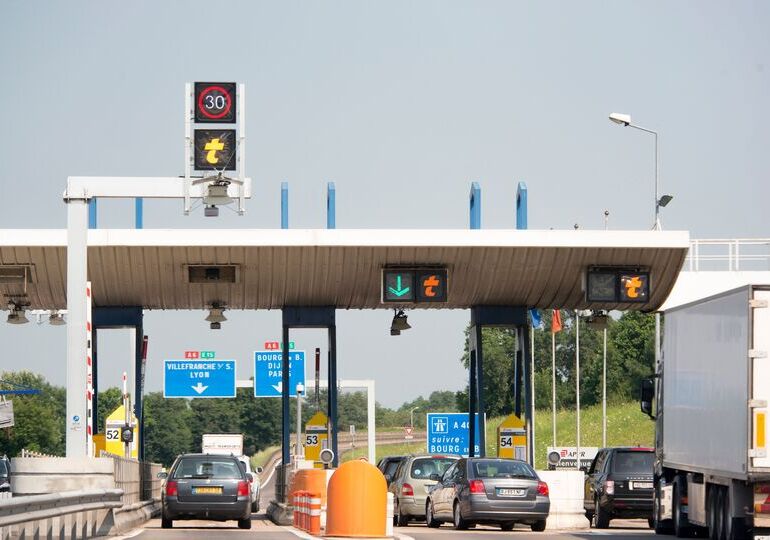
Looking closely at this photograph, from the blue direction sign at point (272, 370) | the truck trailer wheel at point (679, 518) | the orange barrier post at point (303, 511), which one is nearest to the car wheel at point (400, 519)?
the orange barrier post at point (303, 511)

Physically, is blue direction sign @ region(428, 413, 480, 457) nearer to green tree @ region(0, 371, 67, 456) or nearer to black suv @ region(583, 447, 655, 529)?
black suv @ region(583, 447, 655, 529)

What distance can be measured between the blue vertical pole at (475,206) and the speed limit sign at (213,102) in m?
12.2

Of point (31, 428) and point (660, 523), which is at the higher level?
point (660, 523)

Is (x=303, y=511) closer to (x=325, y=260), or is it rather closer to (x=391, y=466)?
(x=325, y=260)

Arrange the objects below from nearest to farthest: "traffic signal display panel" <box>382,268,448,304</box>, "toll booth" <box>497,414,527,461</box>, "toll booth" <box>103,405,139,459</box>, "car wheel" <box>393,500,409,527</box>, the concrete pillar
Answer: the concrete pillar
"car wheel" <box>393,500,409,527</box>
"traffic signal display panel" <box>382,268,448,304</box>
"toll booth" <box>497,414,527,461</box>
"toll booth" <box>103,405,139,459</box>

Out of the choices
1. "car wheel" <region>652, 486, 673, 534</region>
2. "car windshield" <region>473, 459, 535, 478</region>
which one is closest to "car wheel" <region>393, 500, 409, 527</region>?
"car windshield" <region>473, 459, 535, 478</region>

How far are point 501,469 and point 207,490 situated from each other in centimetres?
579

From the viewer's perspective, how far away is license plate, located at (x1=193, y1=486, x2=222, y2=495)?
30281 mm

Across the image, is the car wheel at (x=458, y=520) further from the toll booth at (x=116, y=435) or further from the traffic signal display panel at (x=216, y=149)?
the toll booth at (x=116, y=435)

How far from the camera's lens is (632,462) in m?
31.0

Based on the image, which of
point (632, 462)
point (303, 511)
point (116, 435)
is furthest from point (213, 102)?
point (116, 435)

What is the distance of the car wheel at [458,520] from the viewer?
2808 centimetres

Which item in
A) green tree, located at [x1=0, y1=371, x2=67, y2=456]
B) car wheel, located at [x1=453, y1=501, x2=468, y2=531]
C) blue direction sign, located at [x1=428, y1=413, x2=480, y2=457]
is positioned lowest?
green tree, located at [x1=0, y1=371, x2=67, y2=456]

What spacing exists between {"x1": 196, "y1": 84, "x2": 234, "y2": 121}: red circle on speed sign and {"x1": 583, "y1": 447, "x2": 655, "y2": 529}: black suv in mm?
12170
